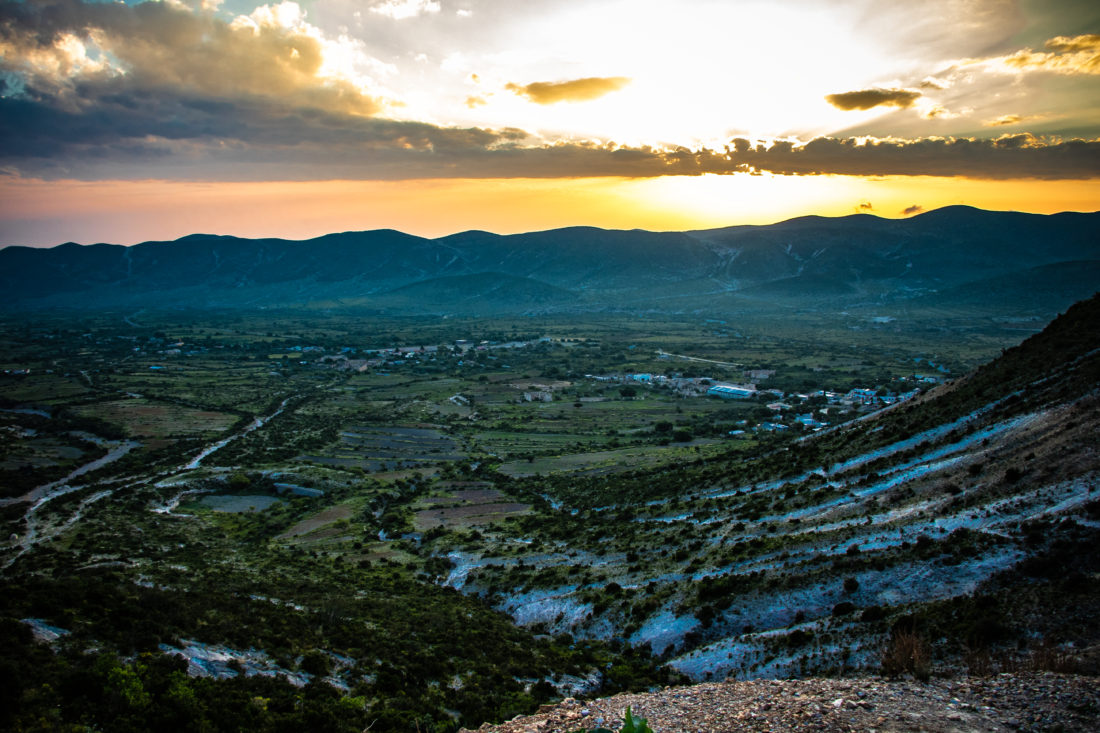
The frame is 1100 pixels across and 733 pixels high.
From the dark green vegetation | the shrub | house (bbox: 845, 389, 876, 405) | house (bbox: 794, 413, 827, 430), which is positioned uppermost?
the shrub

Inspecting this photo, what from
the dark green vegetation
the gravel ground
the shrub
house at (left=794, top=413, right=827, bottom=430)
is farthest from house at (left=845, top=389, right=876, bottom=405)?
the gravel ground

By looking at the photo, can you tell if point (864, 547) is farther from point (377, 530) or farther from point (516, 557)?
point (377, 530)

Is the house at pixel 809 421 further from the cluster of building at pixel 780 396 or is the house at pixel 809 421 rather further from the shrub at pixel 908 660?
A: the shrub at pixel 908 660

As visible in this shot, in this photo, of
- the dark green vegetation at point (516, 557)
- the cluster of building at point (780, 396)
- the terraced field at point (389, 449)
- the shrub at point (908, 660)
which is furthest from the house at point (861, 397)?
the shrub at point (908, 660)

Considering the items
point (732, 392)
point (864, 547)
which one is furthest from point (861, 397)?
point (864, 547)

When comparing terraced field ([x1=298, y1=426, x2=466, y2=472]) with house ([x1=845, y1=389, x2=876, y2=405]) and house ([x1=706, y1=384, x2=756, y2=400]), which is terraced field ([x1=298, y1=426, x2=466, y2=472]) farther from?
house ([x1=845, y1=389, x2=876, y2=405])

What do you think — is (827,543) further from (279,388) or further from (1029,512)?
(279,388)
